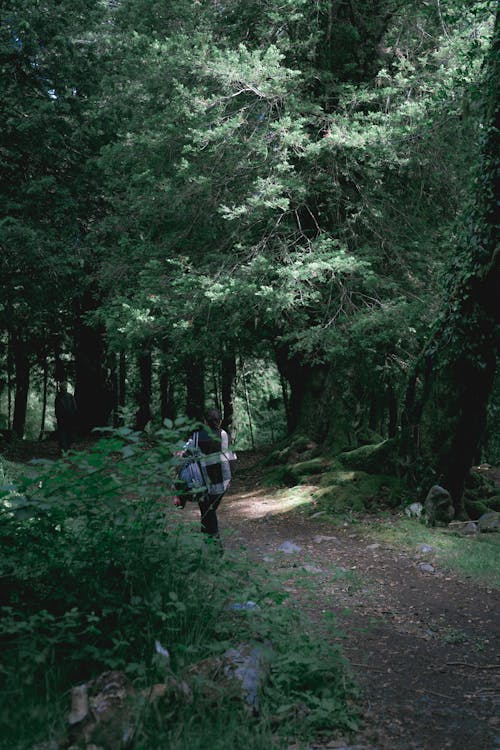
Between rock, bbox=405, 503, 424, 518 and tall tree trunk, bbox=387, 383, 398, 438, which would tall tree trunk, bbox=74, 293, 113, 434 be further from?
rock, bbox=405, 503, 424, 518

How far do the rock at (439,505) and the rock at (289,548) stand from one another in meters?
2.17

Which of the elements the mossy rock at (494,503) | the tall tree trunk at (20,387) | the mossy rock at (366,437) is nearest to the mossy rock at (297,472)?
the mossy rock at (366,437)

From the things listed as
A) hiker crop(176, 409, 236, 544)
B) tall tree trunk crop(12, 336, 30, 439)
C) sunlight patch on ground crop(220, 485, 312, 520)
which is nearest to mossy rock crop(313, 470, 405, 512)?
sunlight patch on ground crop(220, 485, 312, 520)

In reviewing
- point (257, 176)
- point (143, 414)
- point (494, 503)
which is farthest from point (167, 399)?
point (494, 503)

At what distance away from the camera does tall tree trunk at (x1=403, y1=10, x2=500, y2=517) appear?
8.55 m

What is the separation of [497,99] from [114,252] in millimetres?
9283

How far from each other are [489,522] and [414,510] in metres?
1.07

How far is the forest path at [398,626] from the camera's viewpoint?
13.2 ft

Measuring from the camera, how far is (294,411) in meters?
17.3

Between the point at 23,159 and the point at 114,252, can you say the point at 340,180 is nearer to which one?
the point at 114,252

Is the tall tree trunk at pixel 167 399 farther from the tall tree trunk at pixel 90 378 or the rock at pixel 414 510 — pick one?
the rock at pixel 414 510

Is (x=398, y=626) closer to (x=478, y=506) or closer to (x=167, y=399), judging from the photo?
(x=478, y=506)

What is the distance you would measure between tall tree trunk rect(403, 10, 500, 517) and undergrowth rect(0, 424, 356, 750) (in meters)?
5.73

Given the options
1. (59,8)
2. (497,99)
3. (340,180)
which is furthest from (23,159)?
(497,99)
